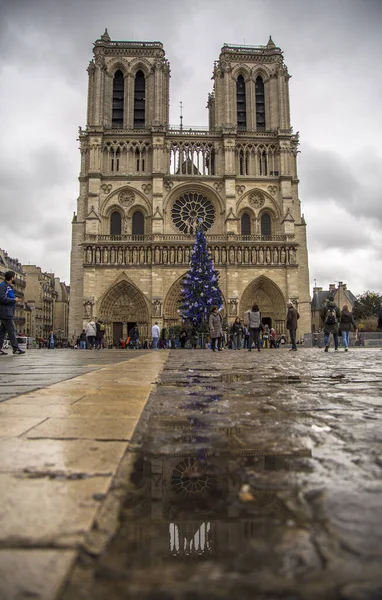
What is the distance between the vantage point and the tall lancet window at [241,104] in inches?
1199

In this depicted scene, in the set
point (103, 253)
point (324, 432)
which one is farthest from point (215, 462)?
point (103, 253)

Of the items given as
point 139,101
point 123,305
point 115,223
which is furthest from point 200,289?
point 139,101

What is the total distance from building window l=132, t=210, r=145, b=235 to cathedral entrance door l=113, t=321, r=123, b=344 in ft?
19.9

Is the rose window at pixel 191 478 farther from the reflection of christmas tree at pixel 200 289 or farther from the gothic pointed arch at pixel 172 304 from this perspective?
the gothic pointed arch at pixel 172 304

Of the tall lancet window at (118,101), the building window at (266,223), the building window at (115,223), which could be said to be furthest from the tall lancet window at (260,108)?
the building window at (115,223)

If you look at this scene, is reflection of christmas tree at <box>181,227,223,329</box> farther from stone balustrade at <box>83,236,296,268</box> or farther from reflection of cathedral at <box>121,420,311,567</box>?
reflection of cathedral at <box>121,420,311,567</box>

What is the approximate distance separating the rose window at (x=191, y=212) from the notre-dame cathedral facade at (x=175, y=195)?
0.22 feet

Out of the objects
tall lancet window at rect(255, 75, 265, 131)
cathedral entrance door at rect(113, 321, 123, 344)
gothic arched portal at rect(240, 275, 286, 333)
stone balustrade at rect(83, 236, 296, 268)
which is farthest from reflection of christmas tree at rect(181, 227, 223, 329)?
tall lancet window at rect(255, 75, 265, 131)

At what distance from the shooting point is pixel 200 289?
2156cm

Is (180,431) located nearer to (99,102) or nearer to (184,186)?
(184,186)

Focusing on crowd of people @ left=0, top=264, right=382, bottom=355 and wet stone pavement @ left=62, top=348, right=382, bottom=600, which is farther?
crowd of people @ left=0, top=264, right=382, bottom=355

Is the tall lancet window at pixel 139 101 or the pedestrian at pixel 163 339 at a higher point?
the tall lancet window at pixel 139 101

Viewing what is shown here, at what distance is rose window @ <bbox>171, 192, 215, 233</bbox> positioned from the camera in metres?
28.5

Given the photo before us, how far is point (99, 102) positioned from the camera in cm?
2817
